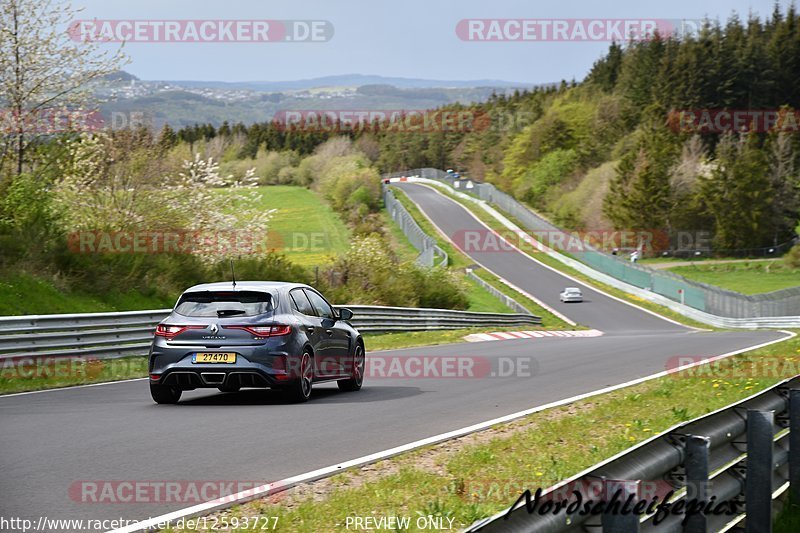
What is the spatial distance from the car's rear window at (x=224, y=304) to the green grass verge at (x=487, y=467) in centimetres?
374

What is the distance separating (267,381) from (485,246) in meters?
73.3

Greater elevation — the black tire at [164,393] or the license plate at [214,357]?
the license plate at [214,357]

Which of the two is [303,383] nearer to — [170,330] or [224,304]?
[224,304]

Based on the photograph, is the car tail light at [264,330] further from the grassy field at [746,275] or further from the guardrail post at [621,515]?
the grassy field at [746,275]

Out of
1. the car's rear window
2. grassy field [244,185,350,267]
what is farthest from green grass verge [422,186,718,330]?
the car's rear window

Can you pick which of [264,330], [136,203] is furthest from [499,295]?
[264,330]

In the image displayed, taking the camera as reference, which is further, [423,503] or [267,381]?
→ [267,381]

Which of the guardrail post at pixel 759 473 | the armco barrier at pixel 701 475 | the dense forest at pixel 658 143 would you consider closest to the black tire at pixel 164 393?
the armco barrier at pixel 701 475

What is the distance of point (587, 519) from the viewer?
4.32m

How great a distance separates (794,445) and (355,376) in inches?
348

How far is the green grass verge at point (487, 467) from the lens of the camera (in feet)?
22.8

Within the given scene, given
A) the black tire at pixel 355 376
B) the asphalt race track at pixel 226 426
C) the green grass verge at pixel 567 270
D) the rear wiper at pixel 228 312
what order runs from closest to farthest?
the asphalt race track at pixel 226 426 < the rear wiper at pixel 228 312 < the black tire at pixel 355 376 < the green grass verge at pixel 567 270

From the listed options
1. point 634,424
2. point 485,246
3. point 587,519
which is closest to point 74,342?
point 634,424

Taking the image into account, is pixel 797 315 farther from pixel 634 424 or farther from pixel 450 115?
pixel 450 115
